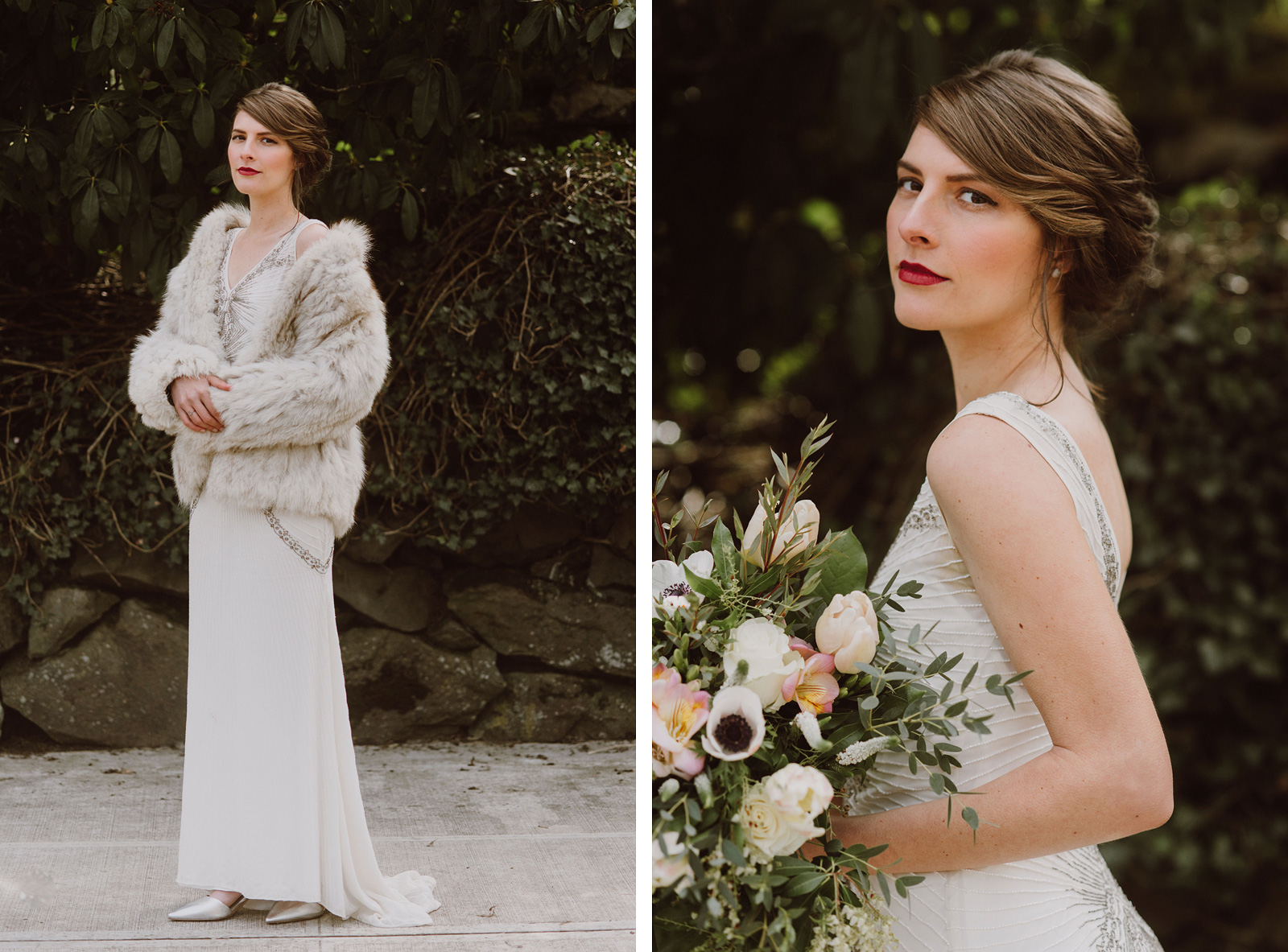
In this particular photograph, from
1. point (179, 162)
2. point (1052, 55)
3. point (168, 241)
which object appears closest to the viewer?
point (1052, 55)

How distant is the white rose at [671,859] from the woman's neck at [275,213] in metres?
1.46

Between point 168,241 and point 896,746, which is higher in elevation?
point 168,241

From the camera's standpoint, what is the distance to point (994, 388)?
51.0 inches

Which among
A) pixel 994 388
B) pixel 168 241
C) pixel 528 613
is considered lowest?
pixel 528 613

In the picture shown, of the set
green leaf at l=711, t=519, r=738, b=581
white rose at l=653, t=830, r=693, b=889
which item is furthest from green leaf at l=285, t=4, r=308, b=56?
white rose at l=653, t=830, r=693, b=889

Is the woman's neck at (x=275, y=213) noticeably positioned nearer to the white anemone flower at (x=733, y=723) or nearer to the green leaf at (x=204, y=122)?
the green leaf at (x=204, y=122)

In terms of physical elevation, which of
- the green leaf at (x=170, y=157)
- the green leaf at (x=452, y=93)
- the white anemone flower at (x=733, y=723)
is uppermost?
the green leaf at (x=452, y=93)

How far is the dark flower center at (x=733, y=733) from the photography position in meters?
1.09

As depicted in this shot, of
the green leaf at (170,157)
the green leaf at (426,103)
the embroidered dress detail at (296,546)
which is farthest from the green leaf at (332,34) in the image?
the embroidered dress detail at (296,546)

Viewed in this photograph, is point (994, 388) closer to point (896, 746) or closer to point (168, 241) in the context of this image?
point (896, 746)

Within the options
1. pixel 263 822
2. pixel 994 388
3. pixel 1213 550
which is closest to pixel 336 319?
pixel 263 822

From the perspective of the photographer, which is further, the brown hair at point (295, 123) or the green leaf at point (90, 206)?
the green leaf at point (90, 206)

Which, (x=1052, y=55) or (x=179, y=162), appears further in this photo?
(x=179, y=162)

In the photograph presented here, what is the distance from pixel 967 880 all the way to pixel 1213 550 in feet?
6.21
